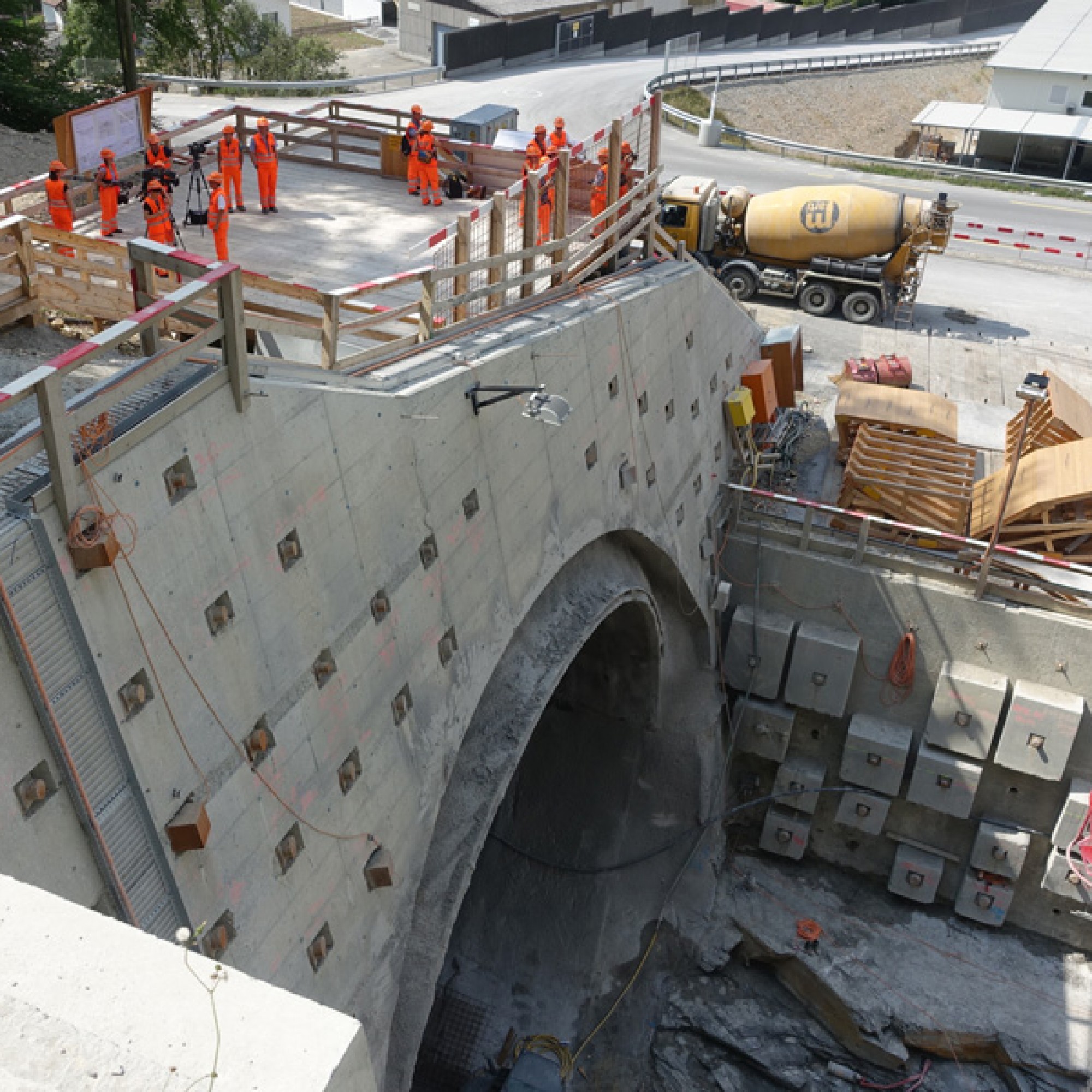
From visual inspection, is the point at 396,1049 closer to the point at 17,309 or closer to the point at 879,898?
the point at 17,309

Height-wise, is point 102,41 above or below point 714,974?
above

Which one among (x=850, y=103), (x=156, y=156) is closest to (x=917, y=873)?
(x=156, y=156)

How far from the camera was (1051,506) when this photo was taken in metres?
22.7

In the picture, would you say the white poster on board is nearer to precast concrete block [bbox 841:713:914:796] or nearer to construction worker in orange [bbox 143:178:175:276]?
construction worker in orange [bbox 143:178:175:276]

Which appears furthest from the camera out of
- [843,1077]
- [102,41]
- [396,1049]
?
[102,41]

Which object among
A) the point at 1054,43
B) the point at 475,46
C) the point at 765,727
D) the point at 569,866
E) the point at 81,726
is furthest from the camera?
the point at 1054,43

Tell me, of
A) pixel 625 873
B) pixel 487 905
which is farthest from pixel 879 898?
pixel 487 905

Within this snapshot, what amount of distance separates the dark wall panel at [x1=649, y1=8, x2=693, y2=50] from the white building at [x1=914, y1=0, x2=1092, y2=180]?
19006mm

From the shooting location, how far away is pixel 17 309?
1303cm

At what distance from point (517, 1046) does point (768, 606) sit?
Answer: 10.2 meters

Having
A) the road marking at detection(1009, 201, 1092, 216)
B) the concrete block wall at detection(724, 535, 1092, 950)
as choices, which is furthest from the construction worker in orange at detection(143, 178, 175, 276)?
the road marking at detection(1009, 201, 1092, 216)

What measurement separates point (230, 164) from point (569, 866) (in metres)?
14.9

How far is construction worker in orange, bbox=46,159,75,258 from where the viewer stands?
16000 mm

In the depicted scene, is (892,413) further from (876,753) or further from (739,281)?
(739,281)
